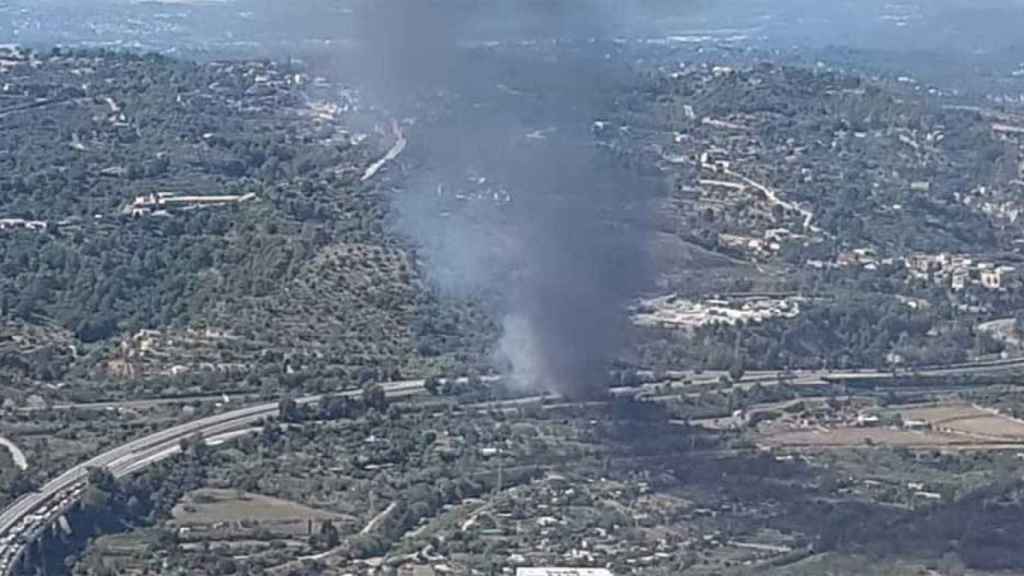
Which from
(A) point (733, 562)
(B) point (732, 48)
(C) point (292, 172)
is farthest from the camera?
(B) point (732, 48)

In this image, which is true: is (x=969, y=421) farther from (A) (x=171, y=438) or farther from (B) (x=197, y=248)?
(B) (x=197, y=248)

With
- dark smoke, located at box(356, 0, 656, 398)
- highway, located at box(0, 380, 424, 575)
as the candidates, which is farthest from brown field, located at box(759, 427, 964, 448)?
highway, located at box(0, 380, 424, 575)

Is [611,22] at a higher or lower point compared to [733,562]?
higher

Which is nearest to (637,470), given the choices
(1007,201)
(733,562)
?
(733,562)

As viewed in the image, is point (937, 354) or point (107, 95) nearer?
point (937, 354)

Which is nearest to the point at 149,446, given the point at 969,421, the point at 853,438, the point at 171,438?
the point at 171,438

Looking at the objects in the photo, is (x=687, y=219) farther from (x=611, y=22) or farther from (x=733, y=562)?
(x=733, y=562)

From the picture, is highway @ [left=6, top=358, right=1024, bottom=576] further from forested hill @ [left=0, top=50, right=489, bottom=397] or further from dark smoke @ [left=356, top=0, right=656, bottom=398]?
forested hill @ [left=0, top=50, right=489, bottom=397]
